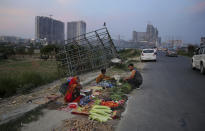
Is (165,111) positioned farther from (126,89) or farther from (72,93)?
(72,93)

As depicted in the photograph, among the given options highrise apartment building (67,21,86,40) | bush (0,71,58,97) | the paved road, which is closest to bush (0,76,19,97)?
bush (0,71,58,97)

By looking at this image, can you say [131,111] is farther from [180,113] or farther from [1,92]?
[1,92]

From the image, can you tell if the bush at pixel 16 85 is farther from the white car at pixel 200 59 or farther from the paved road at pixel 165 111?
the white car at pixel 200 59

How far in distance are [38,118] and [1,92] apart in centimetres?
338

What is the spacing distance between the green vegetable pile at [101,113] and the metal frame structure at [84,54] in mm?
6371

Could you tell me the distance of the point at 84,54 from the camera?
1137cm

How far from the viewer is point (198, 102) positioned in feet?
17.3

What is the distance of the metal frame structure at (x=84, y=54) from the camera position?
426 inches

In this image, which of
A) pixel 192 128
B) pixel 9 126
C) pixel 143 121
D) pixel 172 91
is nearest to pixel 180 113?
pixel 192 128

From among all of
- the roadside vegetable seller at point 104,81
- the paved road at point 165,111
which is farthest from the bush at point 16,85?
the paved road at point 165,111

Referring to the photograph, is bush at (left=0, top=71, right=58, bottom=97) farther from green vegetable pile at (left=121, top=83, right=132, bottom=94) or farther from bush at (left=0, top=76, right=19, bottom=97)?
green vegetable pile at (left=121, top=83, right=132, bottom=94)

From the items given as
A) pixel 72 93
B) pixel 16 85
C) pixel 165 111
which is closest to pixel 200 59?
pixel 165 111

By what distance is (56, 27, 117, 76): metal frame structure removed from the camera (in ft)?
35.5

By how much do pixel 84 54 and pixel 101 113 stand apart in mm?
7427
